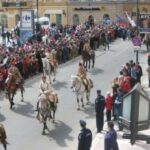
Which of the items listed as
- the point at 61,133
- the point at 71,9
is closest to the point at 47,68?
the point at 61,133

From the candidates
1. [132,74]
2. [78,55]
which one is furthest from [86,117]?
[78,55]

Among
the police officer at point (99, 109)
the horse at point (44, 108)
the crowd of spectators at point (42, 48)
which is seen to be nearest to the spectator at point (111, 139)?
the police officer at point (99, 109)

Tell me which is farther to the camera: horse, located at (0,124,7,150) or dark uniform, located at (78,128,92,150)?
horse, located at (0,124,7,150)

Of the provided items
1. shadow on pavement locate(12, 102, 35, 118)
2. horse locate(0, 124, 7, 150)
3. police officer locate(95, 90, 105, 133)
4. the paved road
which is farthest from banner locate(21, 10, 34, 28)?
horse locate(0, 124, 7, 150)

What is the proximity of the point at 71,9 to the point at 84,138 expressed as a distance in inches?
2442

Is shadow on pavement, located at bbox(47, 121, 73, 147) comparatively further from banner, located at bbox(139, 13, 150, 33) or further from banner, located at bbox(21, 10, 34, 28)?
banner, located at bbox(21, 10, 34, 28)

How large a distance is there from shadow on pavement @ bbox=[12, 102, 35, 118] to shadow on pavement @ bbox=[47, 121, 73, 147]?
1974 mm

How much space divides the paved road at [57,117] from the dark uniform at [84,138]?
3.57 metres

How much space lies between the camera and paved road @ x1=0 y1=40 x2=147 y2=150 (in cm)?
2036

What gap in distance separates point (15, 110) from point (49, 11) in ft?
177

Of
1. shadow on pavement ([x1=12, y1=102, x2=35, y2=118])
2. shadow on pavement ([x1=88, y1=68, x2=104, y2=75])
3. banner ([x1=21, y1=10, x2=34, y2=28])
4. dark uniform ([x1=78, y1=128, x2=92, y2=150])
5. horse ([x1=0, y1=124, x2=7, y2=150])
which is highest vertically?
banner ([x1=21, y1=10, x2=34, y2=28])

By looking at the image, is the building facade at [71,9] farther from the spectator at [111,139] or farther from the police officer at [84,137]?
the spectator at [111,139]

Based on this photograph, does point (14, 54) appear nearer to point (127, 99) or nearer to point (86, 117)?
point (86, 117)

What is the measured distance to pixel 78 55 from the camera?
42.0 metres
